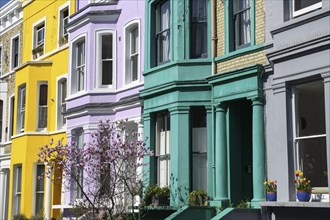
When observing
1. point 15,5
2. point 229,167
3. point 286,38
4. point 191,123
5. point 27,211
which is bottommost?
point 27,211

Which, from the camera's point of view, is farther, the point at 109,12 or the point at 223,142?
the point at 109,12

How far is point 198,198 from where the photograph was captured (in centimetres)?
1677

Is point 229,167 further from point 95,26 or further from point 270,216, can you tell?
point 95,26

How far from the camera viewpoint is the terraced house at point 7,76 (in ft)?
101

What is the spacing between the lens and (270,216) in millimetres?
14359

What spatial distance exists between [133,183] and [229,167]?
3.36 meters

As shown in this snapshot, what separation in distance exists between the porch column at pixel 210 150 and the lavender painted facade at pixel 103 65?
3644mm

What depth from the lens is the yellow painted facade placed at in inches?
1024

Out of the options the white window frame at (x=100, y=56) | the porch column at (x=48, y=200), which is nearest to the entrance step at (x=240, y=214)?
the white window frame at (x=100, y=56)

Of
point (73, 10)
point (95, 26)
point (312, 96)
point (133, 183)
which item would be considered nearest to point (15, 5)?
point (73, 10)

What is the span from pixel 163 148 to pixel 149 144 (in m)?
0.47

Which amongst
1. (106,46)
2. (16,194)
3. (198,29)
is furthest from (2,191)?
(198,29)

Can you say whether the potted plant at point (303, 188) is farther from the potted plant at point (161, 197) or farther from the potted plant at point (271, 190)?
the potted plant at point (161, 197)

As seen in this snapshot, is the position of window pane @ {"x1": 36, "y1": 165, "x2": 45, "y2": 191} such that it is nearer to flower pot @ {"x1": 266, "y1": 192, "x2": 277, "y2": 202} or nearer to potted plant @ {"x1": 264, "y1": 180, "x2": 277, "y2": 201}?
potted plant @ {"x1": 264, "y1": 180, "x2": 277, "y2": 201}
